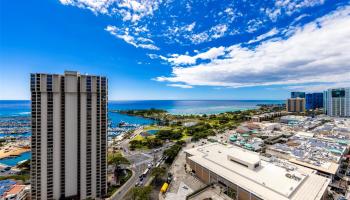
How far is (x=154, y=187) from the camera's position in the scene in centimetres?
3153

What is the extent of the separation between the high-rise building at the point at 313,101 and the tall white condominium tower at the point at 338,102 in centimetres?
4038

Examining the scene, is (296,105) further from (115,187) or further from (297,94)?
(115,187)

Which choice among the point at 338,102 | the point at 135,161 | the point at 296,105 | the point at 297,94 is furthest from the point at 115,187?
the point at 297,94

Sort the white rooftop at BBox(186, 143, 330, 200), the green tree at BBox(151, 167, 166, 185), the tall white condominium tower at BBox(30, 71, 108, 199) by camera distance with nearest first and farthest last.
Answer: the white rooftop at BBox(186, 143, 330, 200), the tall white condominium tower at BBox(30, 71, 108, 199), the green tree at BBox(151, 167, 166, 185)

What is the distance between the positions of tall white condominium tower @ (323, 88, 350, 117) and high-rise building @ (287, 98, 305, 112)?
61.3 ft

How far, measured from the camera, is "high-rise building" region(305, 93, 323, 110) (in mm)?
154625

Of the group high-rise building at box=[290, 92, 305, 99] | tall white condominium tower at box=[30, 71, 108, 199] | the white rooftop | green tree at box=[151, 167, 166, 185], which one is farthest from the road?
high-rise building at box=[290, 92, 305, 99]

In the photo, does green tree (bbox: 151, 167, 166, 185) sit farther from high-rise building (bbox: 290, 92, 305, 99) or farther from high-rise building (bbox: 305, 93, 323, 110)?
high-rise building (bbox: 290, 92, 305, 99)

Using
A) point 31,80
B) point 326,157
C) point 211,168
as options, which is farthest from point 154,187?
point 326,157

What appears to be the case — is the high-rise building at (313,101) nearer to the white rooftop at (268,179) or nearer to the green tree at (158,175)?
the white rooftop at (268,179)

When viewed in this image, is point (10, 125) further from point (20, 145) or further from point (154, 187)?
point (154, 187)

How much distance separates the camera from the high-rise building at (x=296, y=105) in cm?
13612

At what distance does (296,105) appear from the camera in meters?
138

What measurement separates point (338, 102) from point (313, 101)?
49251mm
